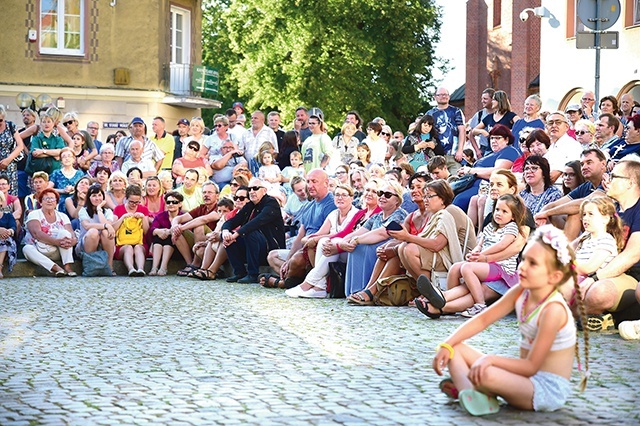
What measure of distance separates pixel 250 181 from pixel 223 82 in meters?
44.4

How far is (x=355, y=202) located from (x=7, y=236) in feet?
17.9

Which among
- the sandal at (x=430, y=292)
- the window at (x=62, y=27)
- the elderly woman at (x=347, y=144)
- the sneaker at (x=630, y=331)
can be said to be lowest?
the sneaker at (x=630, y=331)

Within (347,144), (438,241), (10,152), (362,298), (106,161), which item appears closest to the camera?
(438,241)

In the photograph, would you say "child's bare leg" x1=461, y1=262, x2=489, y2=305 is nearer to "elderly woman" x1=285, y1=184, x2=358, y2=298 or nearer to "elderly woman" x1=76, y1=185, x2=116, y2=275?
"elderly woman" x1=285, y1=184, x2=358, y2=298

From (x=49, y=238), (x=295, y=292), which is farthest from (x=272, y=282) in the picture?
(x=49, y=238)

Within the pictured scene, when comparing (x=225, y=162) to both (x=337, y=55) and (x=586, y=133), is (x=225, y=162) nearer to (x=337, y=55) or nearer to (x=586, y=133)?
(x=586, y=133)

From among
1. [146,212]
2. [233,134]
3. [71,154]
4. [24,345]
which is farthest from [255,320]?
[233,134]

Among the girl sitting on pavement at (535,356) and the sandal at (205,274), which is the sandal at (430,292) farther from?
the sandal at (205,274)

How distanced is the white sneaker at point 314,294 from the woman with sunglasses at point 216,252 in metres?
3.16

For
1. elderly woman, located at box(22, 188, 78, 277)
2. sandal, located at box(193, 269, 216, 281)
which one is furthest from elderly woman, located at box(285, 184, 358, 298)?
elderly woman, located at box(22, 188, 78, 277)

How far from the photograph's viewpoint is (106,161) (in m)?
22.0

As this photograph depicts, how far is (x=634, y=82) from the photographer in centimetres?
3547

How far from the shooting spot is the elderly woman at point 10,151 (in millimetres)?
20766

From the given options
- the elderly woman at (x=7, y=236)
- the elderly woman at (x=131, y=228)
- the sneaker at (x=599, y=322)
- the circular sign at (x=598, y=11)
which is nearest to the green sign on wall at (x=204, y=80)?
the elderly woman at (x=131, y=228)
